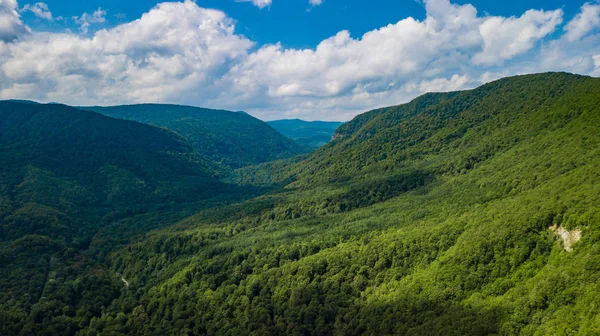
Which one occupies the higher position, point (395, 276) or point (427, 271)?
point (427, 271)

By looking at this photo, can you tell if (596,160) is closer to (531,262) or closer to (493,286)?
(531,262)

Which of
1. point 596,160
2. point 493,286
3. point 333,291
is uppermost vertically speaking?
point 596,160

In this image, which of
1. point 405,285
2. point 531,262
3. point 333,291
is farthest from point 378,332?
point 531,262

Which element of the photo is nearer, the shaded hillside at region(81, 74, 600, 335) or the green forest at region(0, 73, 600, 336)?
the shaded hillside at region(81, 74, 600, 335)

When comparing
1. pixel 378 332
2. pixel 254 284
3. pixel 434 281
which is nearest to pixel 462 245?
pixel 434 281

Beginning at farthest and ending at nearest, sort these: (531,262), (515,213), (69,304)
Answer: (69,304) → (515,213) → (531,262)

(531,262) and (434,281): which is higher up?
(531,262)

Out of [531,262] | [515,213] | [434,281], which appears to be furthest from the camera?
[515,213]

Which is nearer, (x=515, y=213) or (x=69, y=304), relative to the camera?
(x=515, y=213)

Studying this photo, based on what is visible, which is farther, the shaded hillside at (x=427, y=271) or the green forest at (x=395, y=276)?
the green forest at (x=395, y=276)

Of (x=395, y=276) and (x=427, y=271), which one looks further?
(x=395, y=276)
